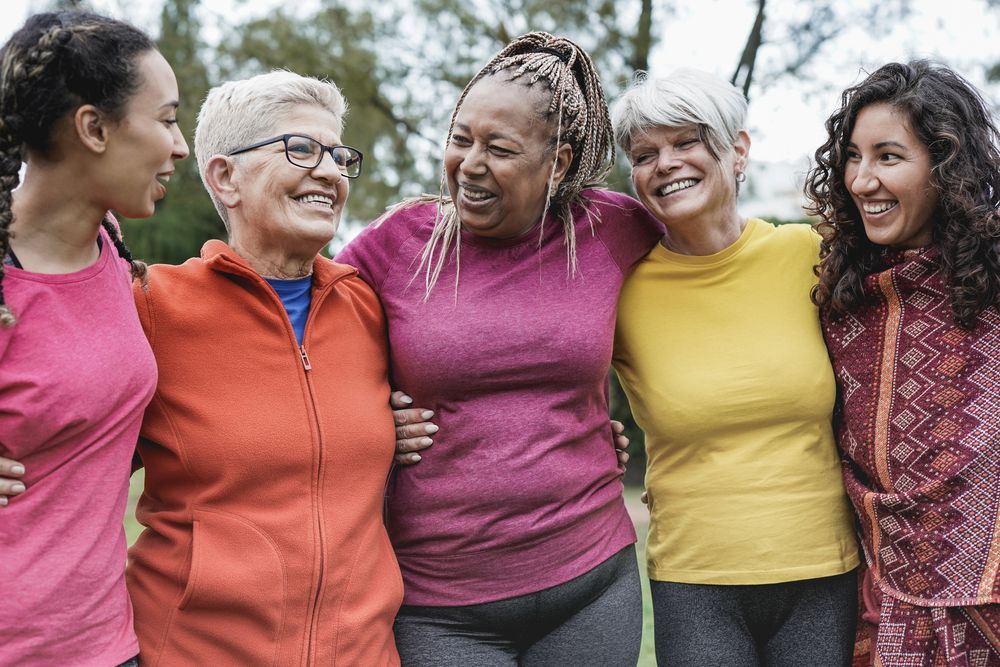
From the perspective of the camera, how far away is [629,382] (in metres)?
2.81

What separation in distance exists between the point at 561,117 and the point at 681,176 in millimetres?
383

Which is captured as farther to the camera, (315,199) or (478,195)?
(478,195)

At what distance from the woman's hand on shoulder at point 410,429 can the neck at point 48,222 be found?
89 cm

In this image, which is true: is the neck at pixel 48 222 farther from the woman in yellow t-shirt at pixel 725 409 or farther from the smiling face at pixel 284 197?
the woman in yellow t-shirt at pixel 725 409

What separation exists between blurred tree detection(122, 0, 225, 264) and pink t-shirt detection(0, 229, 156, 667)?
1050 centimetres

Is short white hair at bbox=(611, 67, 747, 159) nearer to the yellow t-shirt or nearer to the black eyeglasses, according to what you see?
the yellow t-shirt

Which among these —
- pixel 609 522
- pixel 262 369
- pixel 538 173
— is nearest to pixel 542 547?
pixel 609 522

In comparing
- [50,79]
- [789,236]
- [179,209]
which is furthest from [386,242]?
[179,209]

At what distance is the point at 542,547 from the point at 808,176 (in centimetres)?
134

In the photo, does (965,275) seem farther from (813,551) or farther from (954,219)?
(813,551)

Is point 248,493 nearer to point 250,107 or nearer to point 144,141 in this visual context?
point 144,141

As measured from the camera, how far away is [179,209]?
12.9 m

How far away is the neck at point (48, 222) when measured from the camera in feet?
6.23

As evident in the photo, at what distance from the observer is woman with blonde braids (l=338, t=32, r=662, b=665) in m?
2.43
